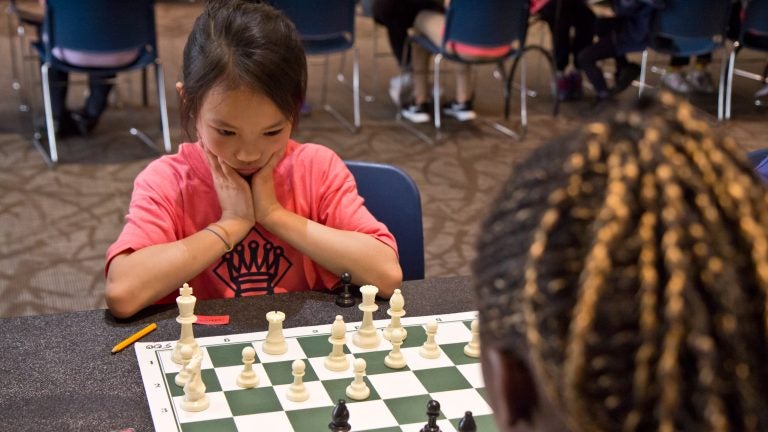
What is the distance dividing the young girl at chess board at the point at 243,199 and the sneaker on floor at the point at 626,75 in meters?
4.27

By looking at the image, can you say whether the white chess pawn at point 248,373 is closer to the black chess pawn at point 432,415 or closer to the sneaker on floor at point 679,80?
the black chess pawn at point 432,415

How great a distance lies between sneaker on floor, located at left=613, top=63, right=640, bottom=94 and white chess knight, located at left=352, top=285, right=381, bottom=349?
15.1 ft

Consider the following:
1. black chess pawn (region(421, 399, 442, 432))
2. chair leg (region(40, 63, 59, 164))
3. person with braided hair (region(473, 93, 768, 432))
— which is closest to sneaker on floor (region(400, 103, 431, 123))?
chair leg (region(40, 63, 59, 164))

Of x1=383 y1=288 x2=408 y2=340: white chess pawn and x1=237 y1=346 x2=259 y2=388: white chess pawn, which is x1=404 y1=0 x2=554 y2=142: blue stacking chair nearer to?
x1=383 y1=288 x2=408 y2=340: white chess pawn

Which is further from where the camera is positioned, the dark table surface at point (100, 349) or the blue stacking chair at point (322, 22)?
the blue stacking chair at point (322, 22)

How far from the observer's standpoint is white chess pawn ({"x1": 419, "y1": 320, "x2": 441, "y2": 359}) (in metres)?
1.61

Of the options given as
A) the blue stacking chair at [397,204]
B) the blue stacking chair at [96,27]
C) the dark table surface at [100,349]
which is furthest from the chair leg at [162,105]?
the dark table surface at [100,349]

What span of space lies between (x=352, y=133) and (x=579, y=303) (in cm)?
476

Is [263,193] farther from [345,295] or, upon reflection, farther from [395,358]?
[395,358]

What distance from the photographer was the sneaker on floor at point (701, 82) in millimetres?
6566

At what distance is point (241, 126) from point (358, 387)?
63 cm

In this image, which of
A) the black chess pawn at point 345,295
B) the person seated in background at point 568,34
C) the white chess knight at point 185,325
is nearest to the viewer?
the white chess knight at point 185,325

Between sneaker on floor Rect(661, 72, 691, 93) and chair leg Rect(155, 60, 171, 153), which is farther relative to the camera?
sneaker on floor Rect(661, 72, 691, 93)

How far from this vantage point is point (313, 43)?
5016 mm
